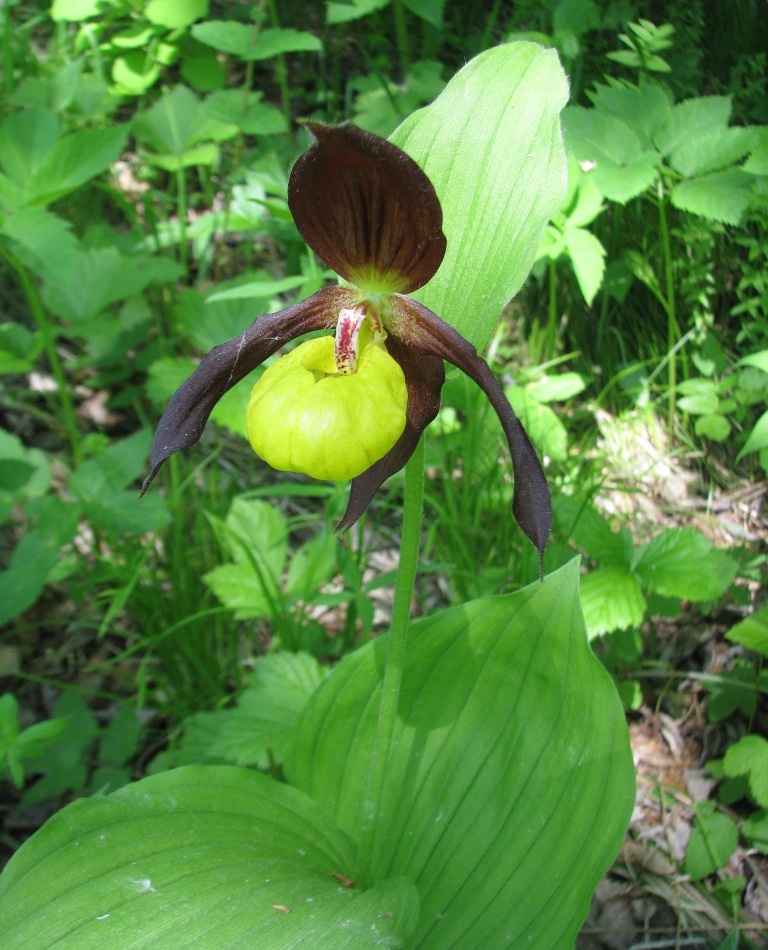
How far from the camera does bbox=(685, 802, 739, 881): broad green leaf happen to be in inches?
64.3

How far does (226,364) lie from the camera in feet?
3.61

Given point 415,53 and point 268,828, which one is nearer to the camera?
point 268,828

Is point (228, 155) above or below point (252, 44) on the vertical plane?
below

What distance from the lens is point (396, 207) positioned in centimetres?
98

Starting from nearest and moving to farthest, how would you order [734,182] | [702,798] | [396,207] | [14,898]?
[396,207] → [14,898] → [702,798] → [734,182]

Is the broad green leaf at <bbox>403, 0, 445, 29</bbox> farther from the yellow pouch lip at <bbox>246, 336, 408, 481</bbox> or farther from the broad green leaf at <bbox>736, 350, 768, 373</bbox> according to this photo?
the yellow pouch lip at <bbox>246, 336, 408, 481</bbox>

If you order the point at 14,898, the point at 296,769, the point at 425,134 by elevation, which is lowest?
the point at 296,769

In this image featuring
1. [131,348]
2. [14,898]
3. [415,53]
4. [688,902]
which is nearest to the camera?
[14,898]

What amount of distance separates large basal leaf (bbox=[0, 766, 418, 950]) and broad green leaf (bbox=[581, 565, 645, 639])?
0.72 metres

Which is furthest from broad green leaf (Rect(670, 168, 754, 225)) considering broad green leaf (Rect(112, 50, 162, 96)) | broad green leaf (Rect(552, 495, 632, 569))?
broad green leaf (Rect(112, 50, 162, 96))

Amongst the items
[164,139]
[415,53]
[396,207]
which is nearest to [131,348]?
[164,139]

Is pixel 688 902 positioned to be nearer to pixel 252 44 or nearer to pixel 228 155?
pixel 252 44

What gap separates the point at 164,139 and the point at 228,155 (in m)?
0.73

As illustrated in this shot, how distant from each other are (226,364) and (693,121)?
1.66 meters
